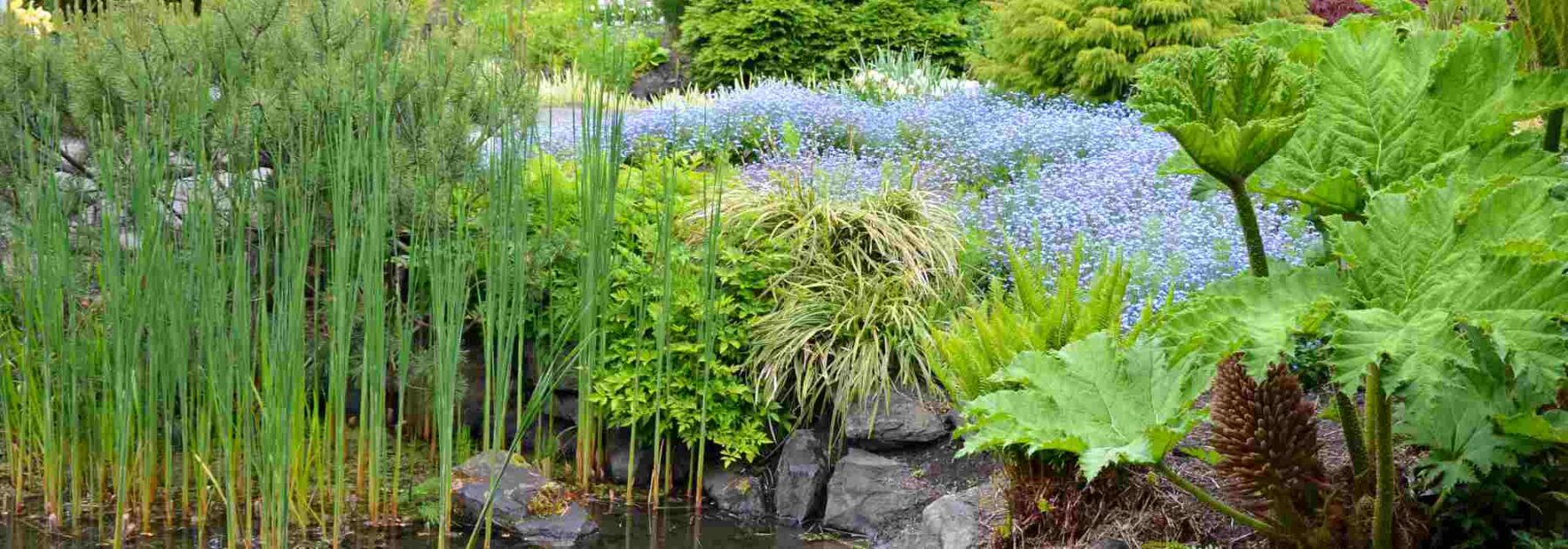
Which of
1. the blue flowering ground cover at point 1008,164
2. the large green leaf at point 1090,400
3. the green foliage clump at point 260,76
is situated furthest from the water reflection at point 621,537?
the large green leaf at point 1090,400

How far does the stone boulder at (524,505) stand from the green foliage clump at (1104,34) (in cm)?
490

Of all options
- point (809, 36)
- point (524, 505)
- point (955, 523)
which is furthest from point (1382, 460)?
point (809, 36)

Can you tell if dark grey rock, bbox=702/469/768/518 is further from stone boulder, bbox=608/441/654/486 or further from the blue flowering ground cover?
the blue flowering ground cover

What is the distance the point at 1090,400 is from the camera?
2.57m

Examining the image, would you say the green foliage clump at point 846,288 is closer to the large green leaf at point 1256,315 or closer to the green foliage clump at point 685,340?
the green foliage clump at point 685,340

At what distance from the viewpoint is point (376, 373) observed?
3.35m

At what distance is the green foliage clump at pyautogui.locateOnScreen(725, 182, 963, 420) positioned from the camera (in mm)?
4434

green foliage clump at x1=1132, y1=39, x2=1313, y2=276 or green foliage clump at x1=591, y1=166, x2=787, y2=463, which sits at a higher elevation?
green foliage clump at x1=1132, y1=39, x2=1313, y2=276

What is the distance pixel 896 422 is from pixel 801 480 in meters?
0.39

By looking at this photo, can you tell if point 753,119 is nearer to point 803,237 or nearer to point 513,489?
point 803,237

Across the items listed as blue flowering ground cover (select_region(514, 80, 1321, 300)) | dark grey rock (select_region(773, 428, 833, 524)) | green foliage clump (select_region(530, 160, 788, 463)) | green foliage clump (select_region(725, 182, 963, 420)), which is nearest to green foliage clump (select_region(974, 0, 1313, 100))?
blue flowering ground cover (select_region(514, 80, 1321, 300))

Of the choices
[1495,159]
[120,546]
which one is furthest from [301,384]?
[1495,159]

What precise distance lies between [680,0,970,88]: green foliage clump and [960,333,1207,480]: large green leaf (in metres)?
8.35

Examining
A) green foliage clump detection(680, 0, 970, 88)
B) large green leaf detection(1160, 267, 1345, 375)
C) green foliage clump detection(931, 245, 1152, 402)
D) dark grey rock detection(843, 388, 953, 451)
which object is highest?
green foliage clump detection(680, 0, 970, 88)
